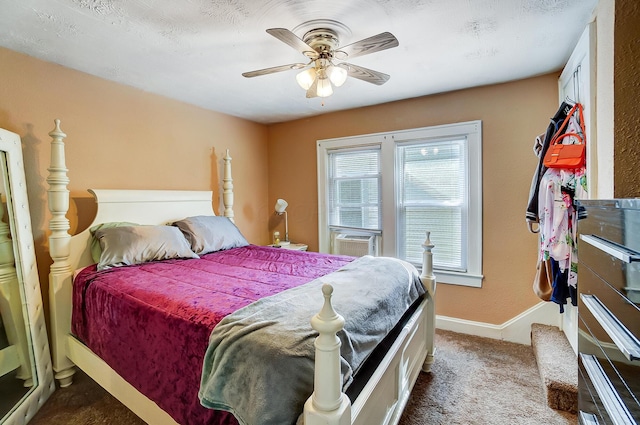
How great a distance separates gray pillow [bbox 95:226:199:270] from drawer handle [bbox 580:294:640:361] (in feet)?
→ 7.99

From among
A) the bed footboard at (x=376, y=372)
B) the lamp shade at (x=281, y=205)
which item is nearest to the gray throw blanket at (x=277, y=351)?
the bed footboard at (x=376, y=372)

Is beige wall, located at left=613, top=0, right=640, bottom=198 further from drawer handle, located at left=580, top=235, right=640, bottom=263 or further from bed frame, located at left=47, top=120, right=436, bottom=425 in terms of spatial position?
bed frame, located at left=47, top=120, right=436, bottom=425

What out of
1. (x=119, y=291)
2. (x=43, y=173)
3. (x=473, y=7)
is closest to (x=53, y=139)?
(x=43, y=173)

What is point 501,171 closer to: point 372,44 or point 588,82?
point 588,82

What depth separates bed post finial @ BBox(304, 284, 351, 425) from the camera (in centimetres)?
84

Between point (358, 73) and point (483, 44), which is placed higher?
point (483, 44)

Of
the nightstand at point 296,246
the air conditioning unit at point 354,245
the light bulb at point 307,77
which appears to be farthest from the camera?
the nightstand at point 296,246

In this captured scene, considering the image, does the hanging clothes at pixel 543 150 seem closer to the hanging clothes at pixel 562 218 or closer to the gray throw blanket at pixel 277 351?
the hanging clothes at pixel 562 218

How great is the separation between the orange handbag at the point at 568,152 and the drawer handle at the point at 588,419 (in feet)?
4.49

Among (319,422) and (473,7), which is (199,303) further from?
(473,7)

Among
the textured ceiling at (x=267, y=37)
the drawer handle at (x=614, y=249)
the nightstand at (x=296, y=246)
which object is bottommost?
the nightstand at (x=296, y=246)

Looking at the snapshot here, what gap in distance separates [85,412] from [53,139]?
1.82 m

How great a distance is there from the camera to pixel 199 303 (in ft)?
4.55

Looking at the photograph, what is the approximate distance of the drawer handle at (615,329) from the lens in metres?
0.66
